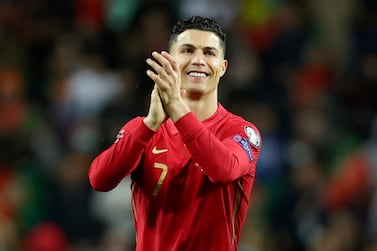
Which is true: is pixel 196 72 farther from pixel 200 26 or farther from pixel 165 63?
pixel 165 63

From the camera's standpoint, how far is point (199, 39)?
5.49 m

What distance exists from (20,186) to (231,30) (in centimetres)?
280

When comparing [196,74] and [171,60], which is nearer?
[171,60]

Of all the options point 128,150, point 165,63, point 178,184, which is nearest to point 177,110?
point 165,63

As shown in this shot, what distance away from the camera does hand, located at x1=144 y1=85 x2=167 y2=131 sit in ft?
17.1

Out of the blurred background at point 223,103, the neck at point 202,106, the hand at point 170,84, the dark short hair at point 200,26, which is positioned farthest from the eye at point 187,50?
the blurred background at point 223,103

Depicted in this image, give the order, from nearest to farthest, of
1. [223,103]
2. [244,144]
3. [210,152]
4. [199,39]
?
[210,152]
[244,144]
[199,39]
[223,103]

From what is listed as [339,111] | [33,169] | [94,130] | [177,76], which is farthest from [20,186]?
[177,76]

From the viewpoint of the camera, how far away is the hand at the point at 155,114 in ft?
17.1

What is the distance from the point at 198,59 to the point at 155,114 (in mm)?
394

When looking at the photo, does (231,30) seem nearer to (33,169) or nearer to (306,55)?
(306,55)

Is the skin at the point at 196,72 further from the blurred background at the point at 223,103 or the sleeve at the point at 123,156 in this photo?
the blurred background at the point at 223,103

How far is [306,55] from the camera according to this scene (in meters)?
11.5

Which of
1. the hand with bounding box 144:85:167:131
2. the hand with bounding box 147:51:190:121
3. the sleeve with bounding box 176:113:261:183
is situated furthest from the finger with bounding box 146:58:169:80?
the sleeve with bounding box 176:113:261:183
